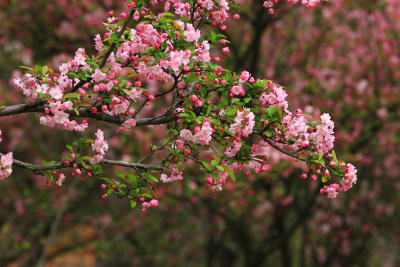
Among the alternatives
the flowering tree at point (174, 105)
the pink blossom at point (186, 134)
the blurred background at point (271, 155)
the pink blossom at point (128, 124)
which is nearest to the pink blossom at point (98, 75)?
the flowering tree at point (174, 105)

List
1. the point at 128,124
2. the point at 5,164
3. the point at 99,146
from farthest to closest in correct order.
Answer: the point at 99,146
the point at 128,124
the point at 5,164

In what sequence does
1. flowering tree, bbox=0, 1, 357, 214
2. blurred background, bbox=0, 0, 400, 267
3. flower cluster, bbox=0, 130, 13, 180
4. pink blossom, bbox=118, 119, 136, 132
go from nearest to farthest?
1. flower cluster, bbox=0, 130, 13, 180
2. flowering tree, bbox=0, 1, 357, 214
3. pink blossom, bbox=118, 119, 136, 132
4. blurred background, bbox=0, 0, 400, 267

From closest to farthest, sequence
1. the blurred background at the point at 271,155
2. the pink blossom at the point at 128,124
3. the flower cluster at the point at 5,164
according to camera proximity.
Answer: the flower cluster at the point at 5,164 < the pink blossom at the point at 128,124 < the blurred background at the point at 271,155

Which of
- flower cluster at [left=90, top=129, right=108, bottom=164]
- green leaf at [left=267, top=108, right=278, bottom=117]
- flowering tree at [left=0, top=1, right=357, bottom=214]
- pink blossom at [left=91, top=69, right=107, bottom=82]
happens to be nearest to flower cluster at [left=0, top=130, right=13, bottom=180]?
flowering tree at [left=0, top=1, right=357, bottom=214]

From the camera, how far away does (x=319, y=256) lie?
42.6 ft

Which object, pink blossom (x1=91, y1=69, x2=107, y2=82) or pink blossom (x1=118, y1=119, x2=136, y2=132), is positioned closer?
pink blossom (x1=91, y1=69, x2=107, y2=82)

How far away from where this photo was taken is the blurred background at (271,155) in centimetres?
916

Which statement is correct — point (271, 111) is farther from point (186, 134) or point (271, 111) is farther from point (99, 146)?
point (99, 146)

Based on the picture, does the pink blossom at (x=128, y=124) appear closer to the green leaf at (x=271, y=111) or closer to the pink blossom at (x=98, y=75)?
the pink blossom at (x=98, y=75)

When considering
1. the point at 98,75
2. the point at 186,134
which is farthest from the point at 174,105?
the point at 98,75

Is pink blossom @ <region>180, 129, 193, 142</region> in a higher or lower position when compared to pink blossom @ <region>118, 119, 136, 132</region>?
higher

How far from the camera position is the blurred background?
9.16 meters

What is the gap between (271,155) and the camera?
8.30m

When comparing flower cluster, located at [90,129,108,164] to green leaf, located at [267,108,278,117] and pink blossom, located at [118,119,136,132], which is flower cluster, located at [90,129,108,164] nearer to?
pink blossom, located at [118,119,136,132]
